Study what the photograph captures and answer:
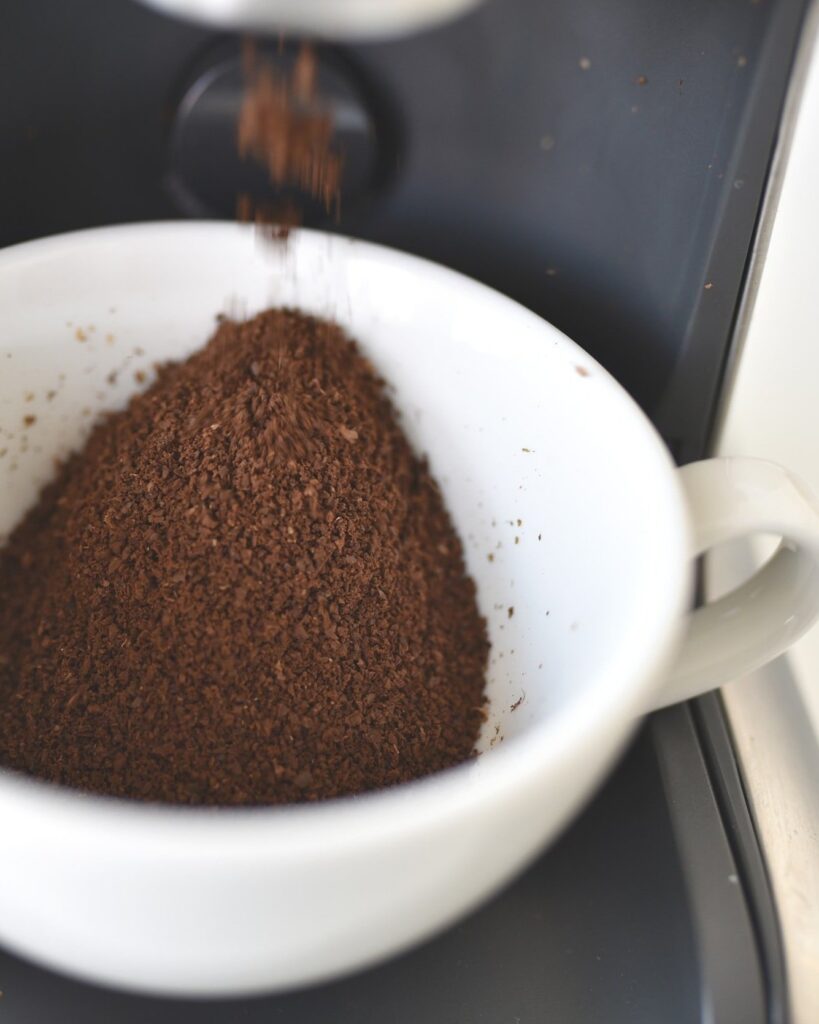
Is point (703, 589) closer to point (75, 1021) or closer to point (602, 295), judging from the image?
point (602, 295)

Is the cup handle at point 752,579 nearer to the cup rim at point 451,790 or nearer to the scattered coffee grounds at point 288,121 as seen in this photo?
the cup rim at point 451,790

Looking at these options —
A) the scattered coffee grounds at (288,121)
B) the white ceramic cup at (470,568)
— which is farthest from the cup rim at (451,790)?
the scattered coffee grounds at (288,121)

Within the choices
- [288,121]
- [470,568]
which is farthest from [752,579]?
[288,121]

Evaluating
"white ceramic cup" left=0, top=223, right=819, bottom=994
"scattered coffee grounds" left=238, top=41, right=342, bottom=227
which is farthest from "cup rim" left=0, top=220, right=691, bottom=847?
"scattered coffee grounds" left=238, top=41, right=342, bottom=227

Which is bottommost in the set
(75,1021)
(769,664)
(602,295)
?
(75,1021)

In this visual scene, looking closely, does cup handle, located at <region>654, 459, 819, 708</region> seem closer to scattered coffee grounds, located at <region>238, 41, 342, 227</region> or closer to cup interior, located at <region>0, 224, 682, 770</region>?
cup interior, located at <region>0, 224, 682, 770</region>

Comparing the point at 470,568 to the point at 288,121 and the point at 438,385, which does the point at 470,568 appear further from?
the point at 288,121

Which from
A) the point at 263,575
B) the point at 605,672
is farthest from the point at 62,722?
the point at 605,672
